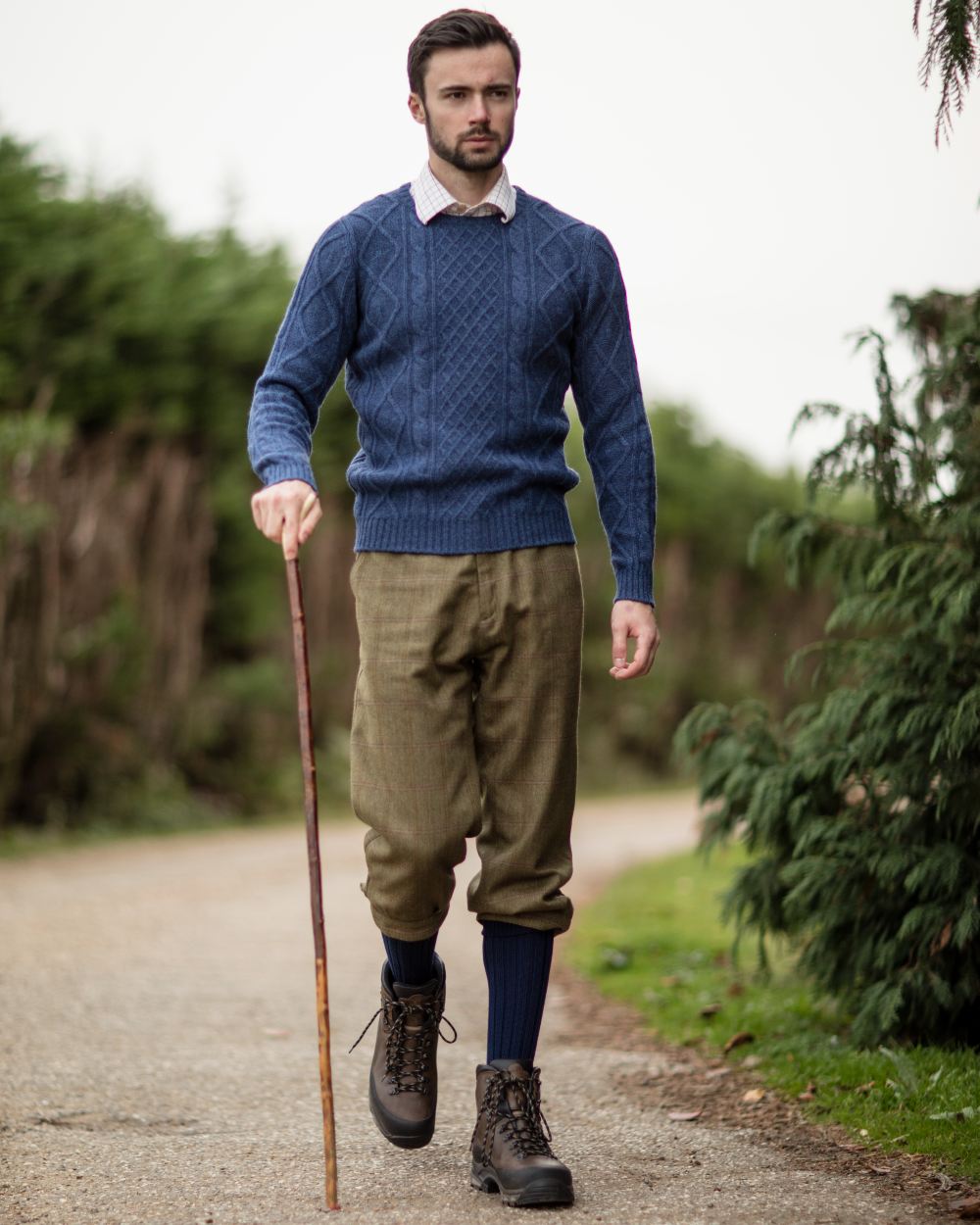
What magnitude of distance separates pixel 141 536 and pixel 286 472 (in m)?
9.69

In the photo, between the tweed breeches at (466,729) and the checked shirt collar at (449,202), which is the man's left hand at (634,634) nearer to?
the tweed breeches at (466,729)

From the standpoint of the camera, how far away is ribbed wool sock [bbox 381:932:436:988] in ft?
9.96

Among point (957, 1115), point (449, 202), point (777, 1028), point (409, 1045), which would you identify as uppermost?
point (449, 202)

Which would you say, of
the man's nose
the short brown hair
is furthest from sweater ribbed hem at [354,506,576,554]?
the short brown hair

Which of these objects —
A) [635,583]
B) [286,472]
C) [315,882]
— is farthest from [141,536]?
[315,882]

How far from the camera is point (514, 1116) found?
2863 mm

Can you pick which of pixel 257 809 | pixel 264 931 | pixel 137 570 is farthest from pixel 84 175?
pixel 264 931

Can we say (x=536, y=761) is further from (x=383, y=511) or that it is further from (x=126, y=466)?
(x=126, y=466)

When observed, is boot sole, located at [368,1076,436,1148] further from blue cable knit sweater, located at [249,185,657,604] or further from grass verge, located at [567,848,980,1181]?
blue cable knit sweater, located at [249,185,657,604]

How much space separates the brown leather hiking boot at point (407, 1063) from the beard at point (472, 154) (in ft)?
5.15

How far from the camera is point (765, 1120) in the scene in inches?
135

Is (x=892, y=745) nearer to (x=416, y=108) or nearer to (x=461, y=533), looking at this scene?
(x=461, y=533)

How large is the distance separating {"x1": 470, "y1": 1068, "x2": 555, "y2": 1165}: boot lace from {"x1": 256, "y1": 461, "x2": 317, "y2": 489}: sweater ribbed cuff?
1184mm

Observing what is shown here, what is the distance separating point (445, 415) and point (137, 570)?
9585mm
